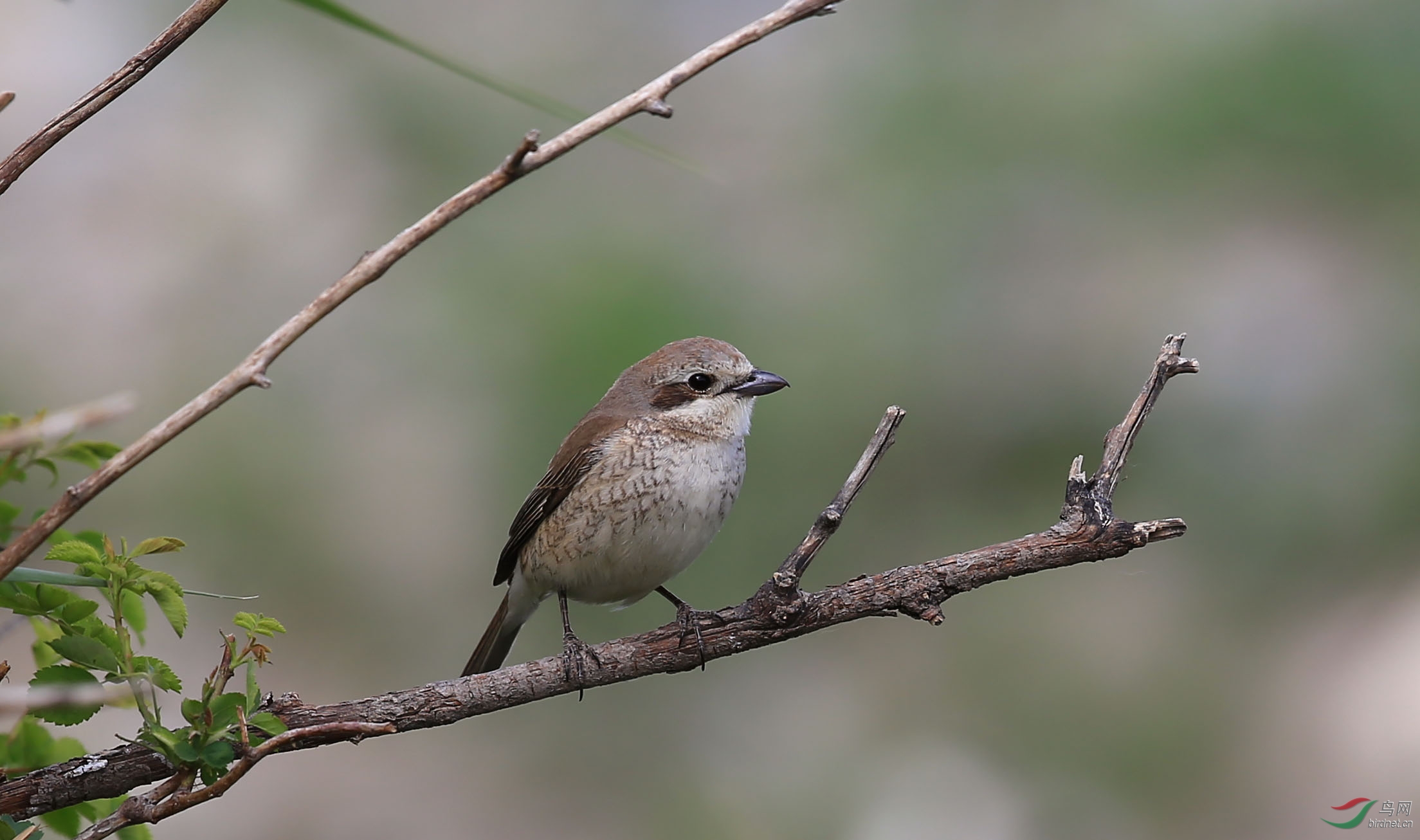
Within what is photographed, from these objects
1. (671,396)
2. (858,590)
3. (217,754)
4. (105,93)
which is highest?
(105,93)

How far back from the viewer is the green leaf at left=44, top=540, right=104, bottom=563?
158 cm

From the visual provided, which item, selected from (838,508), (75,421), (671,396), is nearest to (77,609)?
(75,421)

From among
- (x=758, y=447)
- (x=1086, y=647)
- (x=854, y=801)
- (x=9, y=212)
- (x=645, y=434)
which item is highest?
(x=9, y=212)

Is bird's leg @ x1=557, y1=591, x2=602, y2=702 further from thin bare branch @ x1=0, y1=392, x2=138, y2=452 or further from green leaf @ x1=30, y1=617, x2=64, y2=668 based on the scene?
thin bare branch @ x1=0, y1=392, x2=138, y2=452

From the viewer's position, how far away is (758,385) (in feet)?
11.7

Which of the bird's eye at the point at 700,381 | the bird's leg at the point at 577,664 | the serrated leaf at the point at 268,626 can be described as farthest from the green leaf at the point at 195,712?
the bird's eye at the point at 700,381

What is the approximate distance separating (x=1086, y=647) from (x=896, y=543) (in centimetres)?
116

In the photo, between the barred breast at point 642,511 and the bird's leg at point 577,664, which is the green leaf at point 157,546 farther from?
the barred breast at point 642,511

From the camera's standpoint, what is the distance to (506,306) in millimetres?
6828

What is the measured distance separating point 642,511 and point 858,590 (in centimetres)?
124

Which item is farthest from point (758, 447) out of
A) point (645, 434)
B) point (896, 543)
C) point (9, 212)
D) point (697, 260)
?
point (9, 212)

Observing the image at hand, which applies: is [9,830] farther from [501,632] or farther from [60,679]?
[501,632]

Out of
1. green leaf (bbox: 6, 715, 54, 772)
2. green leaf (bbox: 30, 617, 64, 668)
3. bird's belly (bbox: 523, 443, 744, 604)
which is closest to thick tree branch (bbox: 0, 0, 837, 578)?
green leaf (bbox: 30, 617, 64, 668)

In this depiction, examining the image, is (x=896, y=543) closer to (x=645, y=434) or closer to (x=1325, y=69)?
(x=645, y=434)
